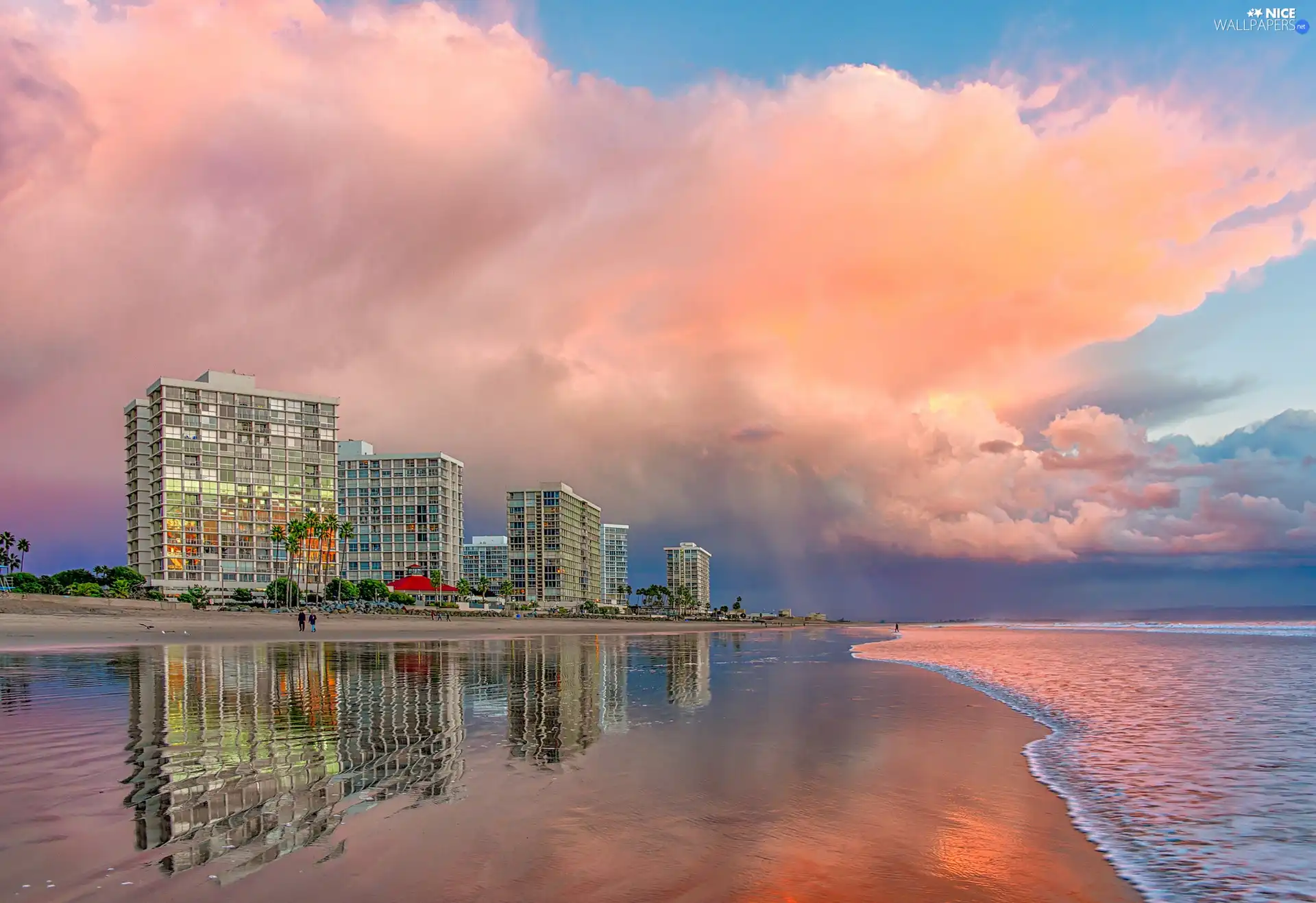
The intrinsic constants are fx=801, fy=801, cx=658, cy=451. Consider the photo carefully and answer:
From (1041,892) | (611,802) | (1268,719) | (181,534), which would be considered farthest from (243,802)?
(181,534)

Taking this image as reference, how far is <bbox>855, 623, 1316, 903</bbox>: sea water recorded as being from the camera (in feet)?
24.9

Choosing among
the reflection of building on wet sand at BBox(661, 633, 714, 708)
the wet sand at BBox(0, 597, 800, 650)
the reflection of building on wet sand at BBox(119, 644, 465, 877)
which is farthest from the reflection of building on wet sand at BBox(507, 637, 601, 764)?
the wet sand at BBox(0, 597, 800, 650)

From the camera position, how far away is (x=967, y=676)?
90.6ft

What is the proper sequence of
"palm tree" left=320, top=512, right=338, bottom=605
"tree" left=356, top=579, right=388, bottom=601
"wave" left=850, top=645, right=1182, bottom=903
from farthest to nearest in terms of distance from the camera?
"palm tree" left=320, top=512, right=338, bottom=605 → "tree" left=356, top=579, right=388, bottom=601 → "wave" left=850, top=645, right=1182, bottom=903

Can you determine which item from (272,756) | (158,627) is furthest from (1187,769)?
(158,627)

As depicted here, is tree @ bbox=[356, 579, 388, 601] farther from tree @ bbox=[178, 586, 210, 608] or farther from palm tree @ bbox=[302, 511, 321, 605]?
tree @ bbox=[178, 586, 210, 608]

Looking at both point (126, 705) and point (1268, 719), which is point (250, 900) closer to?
point (126, 705)

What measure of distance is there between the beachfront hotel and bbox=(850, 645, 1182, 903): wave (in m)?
165

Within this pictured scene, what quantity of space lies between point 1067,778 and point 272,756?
1122 centimetres

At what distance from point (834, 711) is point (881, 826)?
31.0 feet

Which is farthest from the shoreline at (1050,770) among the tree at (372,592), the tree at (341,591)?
the tree at (372,592)

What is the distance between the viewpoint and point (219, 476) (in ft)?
553

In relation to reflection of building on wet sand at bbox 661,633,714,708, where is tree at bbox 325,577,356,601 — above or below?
below

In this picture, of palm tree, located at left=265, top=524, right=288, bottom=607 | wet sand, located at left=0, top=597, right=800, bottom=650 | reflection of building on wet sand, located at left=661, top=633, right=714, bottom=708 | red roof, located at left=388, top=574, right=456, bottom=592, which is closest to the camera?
reflection of building on wet sand, located at left=661, top=633, right=714, bottom=708
